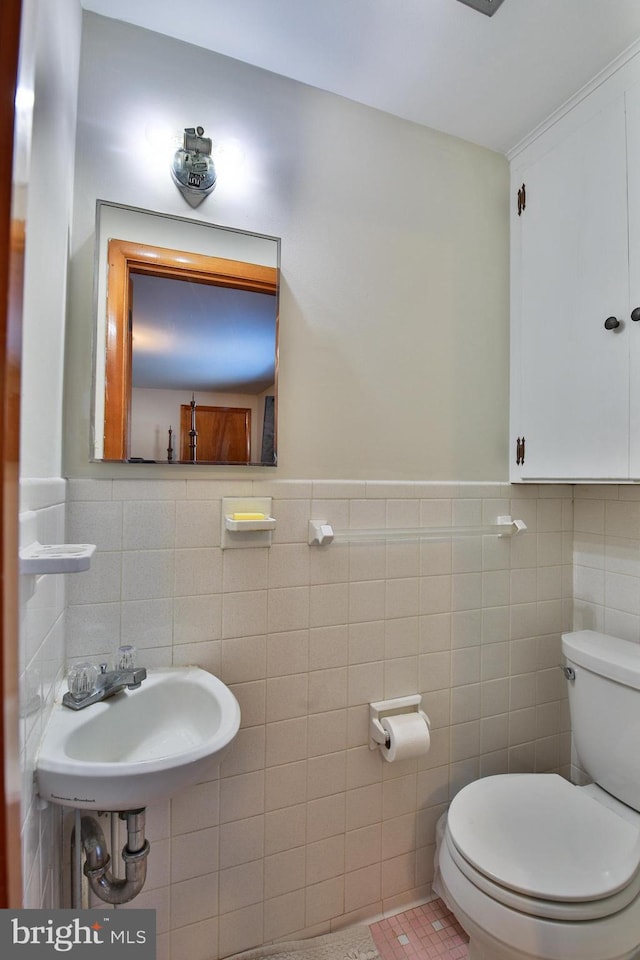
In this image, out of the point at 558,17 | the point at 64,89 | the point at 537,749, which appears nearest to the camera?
the point at 64,89

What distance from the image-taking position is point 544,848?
1080 millimetres

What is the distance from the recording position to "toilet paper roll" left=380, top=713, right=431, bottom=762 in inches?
50.2

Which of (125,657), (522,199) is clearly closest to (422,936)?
(125,657)

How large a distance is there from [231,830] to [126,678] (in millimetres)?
550

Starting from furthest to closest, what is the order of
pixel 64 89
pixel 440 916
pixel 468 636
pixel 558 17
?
pixel 468 636, pixel 440 916, pixel 558 17, pixel 64 89

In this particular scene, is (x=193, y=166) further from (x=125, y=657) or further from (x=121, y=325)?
(x=125, y=657)

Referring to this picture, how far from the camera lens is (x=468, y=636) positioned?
152 centimetres

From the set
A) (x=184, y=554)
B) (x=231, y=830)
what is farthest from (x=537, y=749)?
(x=184, y=554)

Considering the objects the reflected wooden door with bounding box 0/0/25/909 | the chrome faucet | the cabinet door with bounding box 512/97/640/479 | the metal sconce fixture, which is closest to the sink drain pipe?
the chrome faucet

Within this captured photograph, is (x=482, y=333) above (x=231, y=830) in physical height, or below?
above

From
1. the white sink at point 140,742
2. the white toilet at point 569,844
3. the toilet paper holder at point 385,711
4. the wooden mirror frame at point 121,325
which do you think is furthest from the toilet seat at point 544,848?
the wooden mirror frame at point 121,325

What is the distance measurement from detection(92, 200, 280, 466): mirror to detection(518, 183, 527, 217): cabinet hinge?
3.03 feet

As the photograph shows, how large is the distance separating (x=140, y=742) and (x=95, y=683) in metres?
0.18

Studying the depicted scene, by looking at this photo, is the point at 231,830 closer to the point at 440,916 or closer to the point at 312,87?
the point at 440,916
